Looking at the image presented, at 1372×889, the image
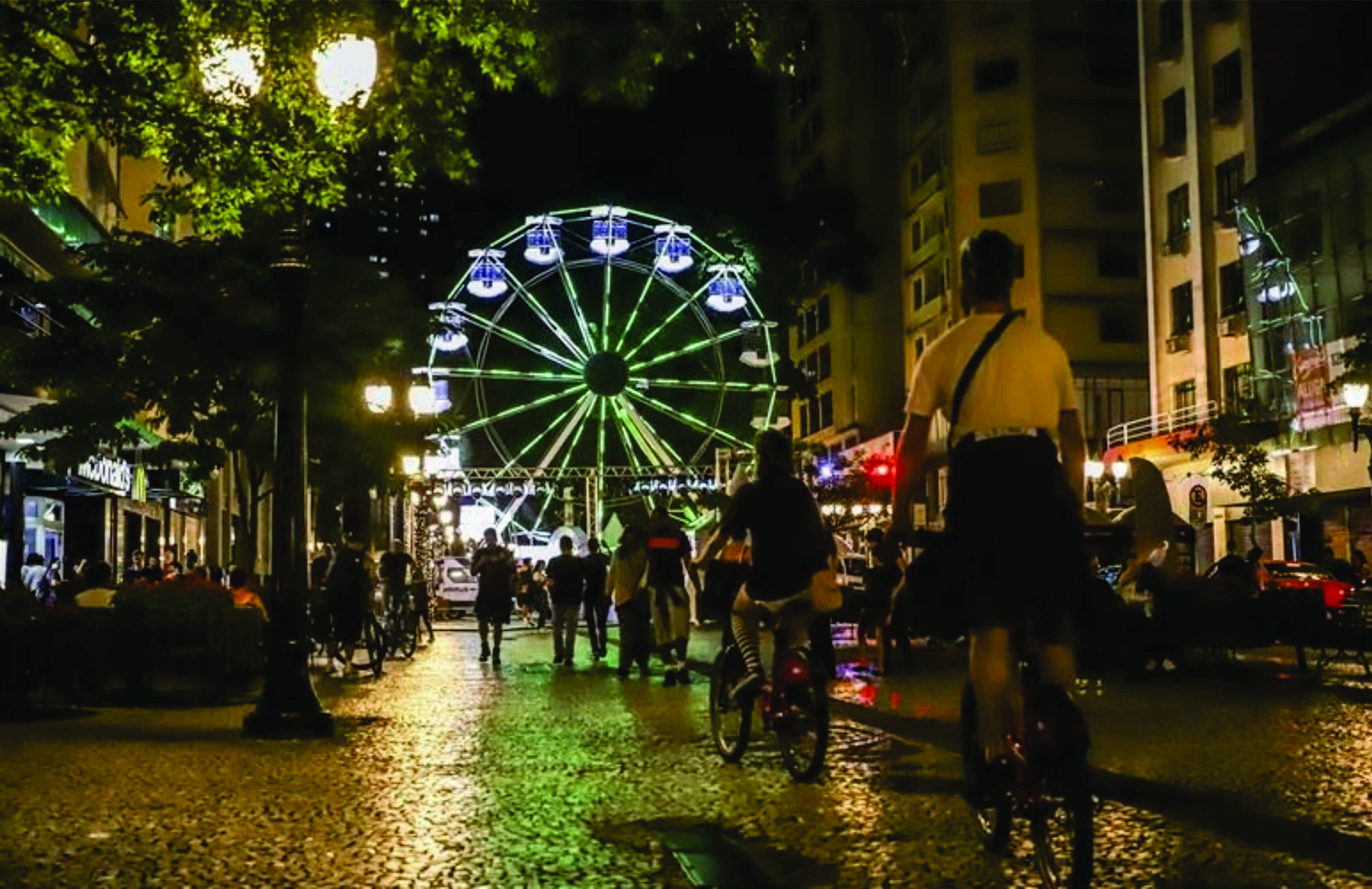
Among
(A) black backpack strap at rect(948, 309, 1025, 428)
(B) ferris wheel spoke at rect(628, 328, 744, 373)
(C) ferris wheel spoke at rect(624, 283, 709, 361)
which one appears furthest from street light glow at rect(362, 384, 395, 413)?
(A) black backpack strap at rect(948, 309, 1025, 428)

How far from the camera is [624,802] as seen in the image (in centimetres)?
754

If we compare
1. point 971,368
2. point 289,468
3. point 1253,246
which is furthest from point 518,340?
point 971,368

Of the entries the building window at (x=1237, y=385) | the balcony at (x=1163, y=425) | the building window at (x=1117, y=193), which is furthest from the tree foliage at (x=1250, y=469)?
the building window at (x=1117, y=193)

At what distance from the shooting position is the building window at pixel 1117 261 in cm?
5744

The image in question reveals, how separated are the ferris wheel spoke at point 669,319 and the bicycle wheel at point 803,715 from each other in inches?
1135

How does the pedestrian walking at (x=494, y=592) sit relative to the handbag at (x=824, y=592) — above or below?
below

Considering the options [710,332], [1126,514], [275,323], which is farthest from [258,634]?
[710,332]

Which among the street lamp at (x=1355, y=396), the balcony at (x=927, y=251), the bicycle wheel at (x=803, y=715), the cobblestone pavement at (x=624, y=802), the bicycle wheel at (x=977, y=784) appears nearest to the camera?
the bicycle wheel at (x=977, y=784)

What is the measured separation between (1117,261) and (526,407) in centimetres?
2833

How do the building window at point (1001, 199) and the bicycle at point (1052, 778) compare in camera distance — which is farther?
the building window at point (1001, 199)

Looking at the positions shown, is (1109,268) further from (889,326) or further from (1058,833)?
(1058,833)

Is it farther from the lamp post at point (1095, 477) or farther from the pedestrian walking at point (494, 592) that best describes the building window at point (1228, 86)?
the pedestrian walking at point (494, 592)

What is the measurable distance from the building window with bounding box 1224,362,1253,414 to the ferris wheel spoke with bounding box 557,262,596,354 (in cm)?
1456

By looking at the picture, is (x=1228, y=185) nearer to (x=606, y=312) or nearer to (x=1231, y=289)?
(x=1231, y=289)
